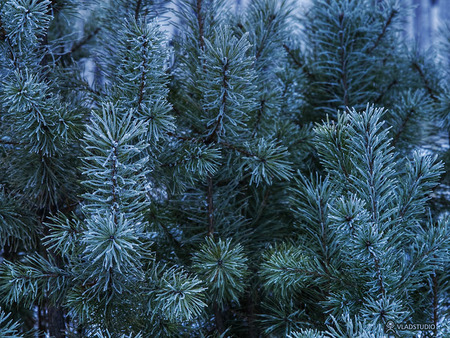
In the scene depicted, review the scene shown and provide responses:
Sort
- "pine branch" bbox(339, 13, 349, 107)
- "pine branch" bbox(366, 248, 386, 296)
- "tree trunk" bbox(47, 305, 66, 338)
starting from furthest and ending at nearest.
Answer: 1. "pine branch" bbox(339, 13, 349, 107)
2. "tree trunk" bbox(47, 305, 66, 338)
3. "pine branch" bbox(366, 248, 386, 296)

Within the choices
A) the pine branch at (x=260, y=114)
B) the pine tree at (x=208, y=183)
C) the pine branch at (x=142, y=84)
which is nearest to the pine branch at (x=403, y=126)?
the pine tree at (x=208, y=183)

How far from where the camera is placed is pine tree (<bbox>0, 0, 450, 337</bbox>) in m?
0.39

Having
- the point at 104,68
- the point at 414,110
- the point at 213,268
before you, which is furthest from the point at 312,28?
the point at 213,268

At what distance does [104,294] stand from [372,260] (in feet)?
0.76

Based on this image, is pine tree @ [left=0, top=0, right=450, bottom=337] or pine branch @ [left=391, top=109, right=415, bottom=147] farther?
pine branch @ [left=391, top=109, right=415, bottom=147]

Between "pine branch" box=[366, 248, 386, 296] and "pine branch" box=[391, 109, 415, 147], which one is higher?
"pine branch" box=[391, 109, 415, 147]

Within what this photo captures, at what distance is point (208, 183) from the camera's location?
1.83ft

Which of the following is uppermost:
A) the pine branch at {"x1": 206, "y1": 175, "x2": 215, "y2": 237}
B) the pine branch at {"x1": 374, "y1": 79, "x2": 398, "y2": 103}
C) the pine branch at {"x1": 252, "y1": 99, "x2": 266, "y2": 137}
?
the pine branch at {"x1": 374, "y1": 79, "x2": 398, "y2": 103}

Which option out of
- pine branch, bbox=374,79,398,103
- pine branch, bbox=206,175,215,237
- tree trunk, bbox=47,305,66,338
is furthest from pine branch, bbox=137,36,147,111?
pine branch, bbox=374,79,398,103

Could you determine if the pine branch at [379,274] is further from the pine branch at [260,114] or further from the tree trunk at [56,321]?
the tree trunk at [56,321]

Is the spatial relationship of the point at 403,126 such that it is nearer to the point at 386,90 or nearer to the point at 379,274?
the point at 386,90

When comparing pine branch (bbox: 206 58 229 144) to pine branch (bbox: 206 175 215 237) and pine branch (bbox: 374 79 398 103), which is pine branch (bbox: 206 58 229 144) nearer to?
pine branch (bbox: 206 175 215 237)

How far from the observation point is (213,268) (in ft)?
1.47

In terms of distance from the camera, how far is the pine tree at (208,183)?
39cm
